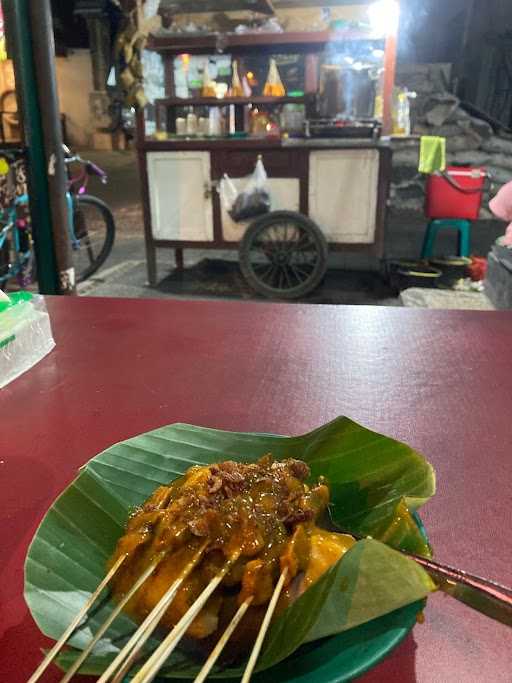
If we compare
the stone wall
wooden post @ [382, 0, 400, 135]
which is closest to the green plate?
wooden post @ [382, 0, 400, 135]

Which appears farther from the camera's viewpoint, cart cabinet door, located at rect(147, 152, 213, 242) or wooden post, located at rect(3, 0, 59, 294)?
cart cabinet door, located at rect(147, 152, 213, 242)

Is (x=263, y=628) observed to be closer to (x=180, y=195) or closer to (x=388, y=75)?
(x=180, y=195)

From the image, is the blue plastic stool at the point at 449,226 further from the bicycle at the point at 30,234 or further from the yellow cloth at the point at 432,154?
the bicycle at the point at 30,234

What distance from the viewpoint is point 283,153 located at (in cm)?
531

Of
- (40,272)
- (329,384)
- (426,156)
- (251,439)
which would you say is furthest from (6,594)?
(426,156)

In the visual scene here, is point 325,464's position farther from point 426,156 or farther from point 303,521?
point 426,156

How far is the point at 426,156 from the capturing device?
5.86m

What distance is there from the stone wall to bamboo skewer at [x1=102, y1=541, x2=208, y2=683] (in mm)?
9728

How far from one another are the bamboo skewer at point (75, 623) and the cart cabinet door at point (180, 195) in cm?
527

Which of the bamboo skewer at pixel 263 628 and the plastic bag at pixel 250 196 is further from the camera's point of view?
the plastic bag at pixel 250 196

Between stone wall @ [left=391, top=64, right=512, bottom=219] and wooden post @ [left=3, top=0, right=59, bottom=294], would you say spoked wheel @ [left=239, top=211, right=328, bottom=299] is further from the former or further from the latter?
stone wall @ [left=391, top=64, right=512, bottom=219]

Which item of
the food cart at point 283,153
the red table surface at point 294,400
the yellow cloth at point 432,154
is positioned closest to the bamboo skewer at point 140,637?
the red table surface at point 294,400

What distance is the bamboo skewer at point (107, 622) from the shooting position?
1.64 ft

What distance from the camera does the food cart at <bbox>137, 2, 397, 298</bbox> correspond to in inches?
207
